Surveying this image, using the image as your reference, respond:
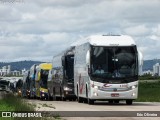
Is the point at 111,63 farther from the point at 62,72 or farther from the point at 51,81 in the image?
the point at 51,81

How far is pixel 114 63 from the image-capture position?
30.3 meters

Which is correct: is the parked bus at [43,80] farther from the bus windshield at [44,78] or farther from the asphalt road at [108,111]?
the asphalt road at [108,111]

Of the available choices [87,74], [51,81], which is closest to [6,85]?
[51,81]

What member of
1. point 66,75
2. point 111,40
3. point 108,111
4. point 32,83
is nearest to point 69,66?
point 66,75

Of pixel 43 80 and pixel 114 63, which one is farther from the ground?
pixel 114 63

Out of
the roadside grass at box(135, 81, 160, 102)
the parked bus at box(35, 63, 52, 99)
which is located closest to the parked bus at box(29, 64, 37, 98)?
the parked bus at box(35, 63, 52, 99)

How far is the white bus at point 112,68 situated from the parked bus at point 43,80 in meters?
20.5

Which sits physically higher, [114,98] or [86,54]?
[86,54]

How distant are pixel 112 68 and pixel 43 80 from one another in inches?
888

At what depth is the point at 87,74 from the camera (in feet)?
102

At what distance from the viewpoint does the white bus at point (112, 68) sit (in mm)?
29938

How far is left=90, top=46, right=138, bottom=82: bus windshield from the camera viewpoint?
30.1 meters

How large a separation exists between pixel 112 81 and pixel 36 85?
2599 centimetres

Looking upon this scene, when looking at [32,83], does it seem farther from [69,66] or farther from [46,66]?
[69,66]
